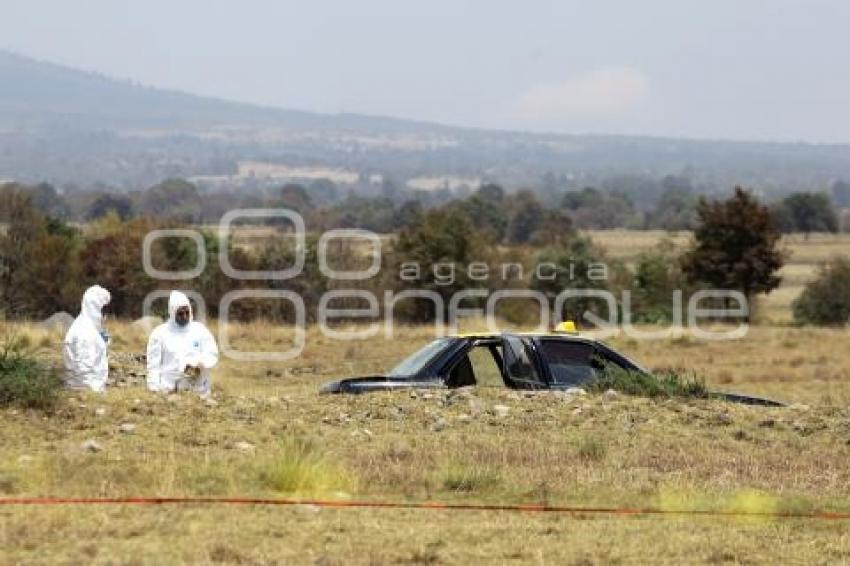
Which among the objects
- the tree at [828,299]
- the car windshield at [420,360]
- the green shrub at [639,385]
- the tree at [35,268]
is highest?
the car windshield at [420,360]

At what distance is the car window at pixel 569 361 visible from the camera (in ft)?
52.3

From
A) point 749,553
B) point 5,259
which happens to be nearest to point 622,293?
point 5,259

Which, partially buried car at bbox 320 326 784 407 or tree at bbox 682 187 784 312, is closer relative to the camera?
partially buried car at bbox 320 326 784 407

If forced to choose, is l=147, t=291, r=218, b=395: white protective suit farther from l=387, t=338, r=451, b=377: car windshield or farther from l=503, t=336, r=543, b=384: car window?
l=503, t=336, r=543, b=384: car window

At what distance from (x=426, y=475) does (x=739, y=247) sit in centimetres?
5639

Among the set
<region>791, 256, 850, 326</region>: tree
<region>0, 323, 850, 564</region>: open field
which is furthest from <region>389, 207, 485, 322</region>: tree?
<region>0, 323, 850, 564</region>: open field

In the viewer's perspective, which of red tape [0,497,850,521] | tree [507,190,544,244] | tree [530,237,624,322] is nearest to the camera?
red tape [0,497,850,521]

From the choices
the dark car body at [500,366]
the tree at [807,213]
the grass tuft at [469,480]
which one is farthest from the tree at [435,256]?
the tree at [807,213]

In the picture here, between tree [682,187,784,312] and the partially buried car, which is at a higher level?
the partially buried car

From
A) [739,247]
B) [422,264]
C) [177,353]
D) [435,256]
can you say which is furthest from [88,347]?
[435,256]

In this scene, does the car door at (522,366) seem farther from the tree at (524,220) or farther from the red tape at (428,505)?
the tree at (524,220)

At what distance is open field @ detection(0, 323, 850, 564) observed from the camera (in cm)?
884

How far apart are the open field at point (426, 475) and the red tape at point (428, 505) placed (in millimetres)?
133

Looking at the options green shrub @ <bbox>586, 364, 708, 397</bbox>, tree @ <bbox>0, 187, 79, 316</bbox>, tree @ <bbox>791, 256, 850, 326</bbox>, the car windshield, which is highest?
the car windshield
